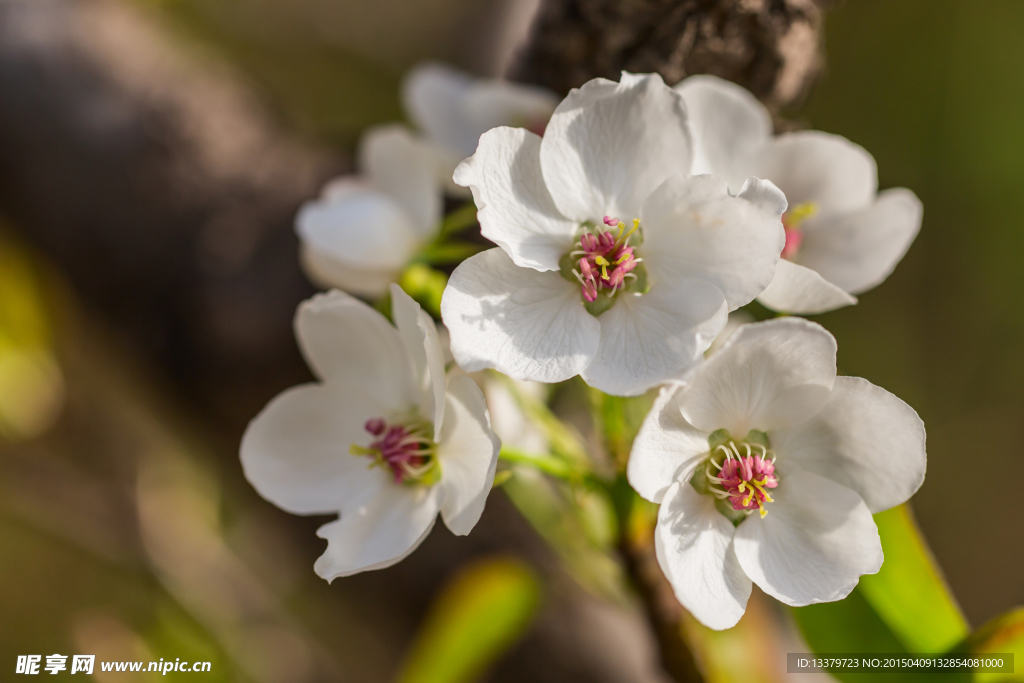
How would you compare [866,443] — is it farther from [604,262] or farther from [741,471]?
[604,262]

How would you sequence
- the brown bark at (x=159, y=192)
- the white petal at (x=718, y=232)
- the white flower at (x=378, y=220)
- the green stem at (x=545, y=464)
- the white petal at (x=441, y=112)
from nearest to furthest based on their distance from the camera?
1. the white petal at (x=718, y=232)
2. the green stem at (x=545, y=464)
3. the white flower at (x=378, y=220)
4. the white petal at (x=441, y=112)
5. the brown bark at (x=159, y=192)

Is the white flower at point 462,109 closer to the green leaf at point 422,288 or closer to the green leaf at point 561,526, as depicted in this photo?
the green leaf at point 422,288

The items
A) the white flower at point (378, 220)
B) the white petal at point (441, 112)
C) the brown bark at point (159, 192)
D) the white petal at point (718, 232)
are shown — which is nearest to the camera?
the white petal at point (718, 232)

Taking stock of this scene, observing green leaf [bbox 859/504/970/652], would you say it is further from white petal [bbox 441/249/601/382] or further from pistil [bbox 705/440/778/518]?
white petal [bbox 441/249/601/382]

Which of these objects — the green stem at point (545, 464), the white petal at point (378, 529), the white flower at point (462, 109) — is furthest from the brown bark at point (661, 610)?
the white flower at point (462, 109)

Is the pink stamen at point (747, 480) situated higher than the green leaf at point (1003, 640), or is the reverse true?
the pink stamen at point (747, 480)

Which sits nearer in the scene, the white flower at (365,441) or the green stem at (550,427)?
the white flower at (365,441)

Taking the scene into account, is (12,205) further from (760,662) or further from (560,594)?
(760,662)

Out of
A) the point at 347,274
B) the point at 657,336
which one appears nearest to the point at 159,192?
the point at 347,274
